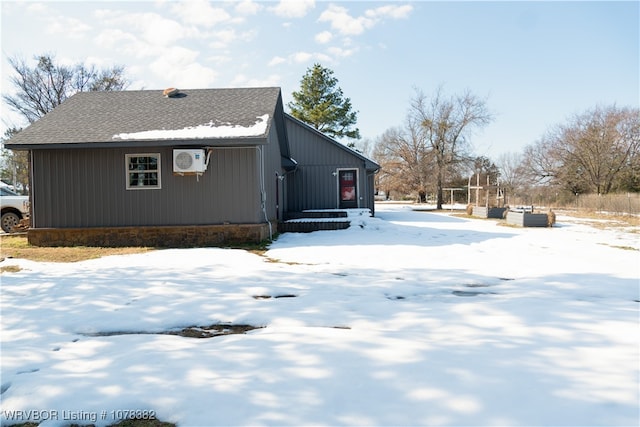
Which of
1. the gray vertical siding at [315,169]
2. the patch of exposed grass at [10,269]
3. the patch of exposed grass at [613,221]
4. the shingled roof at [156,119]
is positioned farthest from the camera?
the gray vertical siding at [315,169]

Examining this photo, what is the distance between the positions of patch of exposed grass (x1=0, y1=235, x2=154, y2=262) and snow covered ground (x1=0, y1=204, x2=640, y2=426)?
5.45ft

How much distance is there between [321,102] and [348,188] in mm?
19229

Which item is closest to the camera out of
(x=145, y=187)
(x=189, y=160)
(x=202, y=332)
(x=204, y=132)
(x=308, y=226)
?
(x=202, y=332)

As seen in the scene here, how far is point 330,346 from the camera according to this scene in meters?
2.93

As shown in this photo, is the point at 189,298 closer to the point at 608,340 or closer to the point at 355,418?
the point at 355,418

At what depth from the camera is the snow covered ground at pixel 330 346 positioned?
212cm

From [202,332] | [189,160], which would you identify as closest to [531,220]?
[189,160]

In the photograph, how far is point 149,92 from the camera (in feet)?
42.4

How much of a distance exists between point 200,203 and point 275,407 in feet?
27.8

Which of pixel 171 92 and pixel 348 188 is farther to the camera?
pixel 348 188

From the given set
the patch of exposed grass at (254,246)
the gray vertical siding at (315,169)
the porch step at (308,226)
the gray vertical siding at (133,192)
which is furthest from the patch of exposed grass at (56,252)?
the gray vertical siding at (315,169)

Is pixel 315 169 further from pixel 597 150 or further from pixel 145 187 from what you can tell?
pixel 597 150

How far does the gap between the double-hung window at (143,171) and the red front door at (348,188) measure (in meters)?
8.58

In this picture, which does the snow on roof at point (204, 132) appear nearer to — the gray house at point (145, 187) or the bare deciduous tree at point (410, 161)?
the gray house at point (145, 187)
